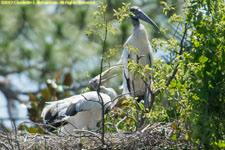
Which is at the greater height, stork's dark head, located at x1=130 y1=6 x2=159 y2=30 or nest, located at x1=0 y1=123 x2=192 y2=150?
stork's dark head, located at x1=130 y1=6 x2=159 y2=30

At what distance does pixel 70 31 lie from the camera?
9367 millimetres

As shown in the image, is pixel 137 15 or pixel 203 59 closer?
pixel 203 59

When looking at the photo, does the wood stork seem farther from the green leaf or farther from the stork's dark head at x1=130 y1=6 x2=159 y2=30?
the green leaf

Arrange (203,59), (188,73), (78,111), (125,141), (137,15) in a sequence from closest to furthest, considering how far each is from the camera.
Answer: (203,59) → (188,73) → (125,141) → (78,111) → (137,15)

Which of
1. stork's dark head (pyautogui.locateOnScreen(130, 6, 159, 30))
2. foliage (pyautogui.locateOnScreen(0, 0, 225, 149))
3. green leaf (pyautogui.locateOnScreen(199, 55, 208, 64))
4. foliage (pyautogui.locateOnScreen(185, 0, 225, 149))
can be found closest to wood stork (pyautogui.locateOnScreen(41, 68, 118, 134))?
foliage (pyautogui.locateOnScreen(0, 0, 225, 149))

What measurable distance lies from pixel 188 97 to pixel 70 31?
6.39 m

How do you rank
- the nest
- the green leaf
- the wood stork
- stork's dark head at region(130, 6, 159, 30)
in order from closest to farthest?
the green leaf < the nest < the wood stork < stork's dark head at region(130, 6, 159, 30)

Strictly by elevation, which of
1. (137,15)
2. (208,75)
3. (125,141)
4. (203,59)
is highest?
(137,15)

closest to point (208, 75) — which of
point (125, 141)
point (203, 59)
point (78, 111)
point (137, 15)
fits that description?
point (203, 59)

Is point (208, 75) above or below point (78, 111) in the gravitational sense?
above

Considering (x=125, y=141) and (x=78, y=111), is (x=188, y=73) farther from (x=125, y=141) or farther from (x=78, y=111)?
(x=78, y=111)

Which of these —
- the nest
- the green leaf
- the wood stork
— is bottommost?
the nest

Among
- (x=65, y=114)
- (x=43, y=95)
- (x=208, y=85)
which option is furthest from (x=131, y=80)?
(x=208, y=85)

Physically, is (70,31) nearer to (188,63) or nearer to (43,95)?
(43,95)
